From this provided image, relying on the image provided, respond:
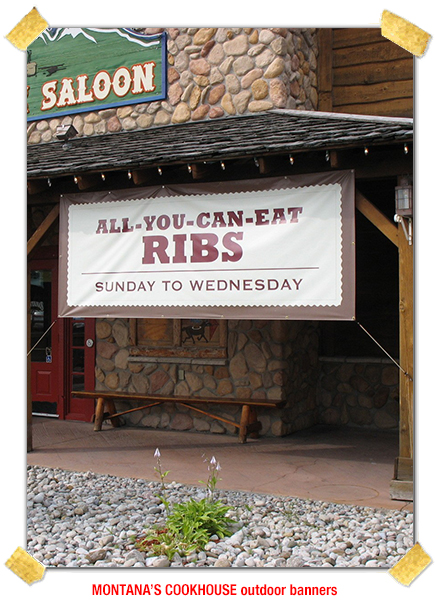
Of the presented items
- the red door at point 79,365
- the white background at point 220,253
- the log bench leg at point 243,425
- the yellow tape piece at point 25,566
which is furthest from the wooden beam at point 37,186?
the yellow tape piece at point 25,566

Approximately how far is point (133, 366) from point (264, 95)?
4.17 meters

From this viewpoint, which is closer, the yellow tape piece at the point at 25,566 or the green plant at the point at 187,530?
the yellow tape piece at the point at 25,566

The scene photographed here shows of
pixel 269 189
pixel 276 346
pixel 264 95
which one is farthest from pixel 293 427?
pixel 264 95

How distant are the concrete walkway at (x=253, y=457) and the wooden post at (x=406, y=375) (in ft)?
0.67

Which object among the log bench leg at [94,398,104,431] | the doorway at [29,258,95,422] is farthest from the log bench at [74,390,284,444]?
the doorway at [29,258,95,422]

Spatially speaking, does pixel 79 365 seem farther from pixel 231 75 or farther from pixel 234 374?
pixel 231 75

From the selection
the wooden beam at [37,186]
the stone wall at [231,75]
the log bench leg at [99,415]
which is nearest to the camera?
the wooden beam at [37,186]

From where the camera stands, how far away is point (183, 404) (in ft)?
29.5

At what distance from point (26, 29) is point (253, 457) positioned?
16.6 feet

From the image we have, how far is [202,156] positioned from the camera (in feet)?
20.7

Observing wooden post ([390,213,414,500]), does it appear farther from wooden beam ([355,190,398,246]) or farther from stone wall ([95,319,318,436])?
stone wall ([95,319,318,436])

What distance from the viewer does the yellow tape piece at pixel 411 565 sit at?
4.48 meters

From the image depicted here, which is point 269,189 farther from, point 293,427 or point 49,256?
point 49,256

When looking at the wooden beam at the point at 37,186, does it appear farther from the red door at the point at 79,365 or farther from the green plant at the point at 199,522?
the green plant at the point at 199,522
